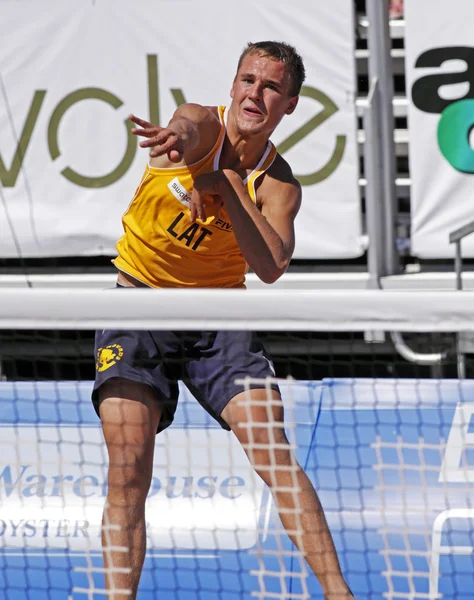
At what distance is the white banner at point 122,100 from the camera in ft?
18.4

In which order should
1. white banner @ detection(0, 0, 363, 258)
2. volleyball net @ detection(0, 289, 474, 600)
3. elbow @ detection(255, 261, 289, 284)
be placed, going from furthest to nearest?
1. white banner @ detection(0, 0, 363, 258)
2. elbow @ detection(255, 261, 289, 284)
3. volleyball net @ detection(0, 289, 474, 600)

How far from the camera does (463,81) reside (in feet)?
18.0

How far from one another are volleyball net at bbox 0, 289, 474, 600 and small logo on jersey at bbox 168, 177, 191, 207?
53 centimetres

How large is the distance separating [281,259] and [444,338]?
3.32 m

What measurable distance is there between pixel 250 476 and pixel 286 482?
53cm

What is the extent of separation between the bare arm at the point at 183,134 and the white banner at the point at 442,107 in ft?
10.3

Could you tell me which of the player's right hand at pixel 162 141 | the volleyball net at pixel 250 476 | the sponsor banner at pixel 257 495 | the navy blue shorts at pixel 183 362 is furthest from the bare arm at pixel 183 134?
the sponsor banner at pixel 257 495

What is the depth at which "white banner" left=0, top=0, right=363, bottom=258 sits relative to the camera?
221 inches

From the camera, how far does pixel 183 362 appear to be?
274cm

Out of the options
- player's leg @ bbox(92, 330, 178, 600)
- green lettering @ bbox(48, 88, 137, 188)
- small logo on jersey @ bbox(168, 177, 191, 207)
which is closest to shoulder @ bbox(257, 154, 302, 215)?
small logo on jersey @ bbox(168, 177, 191, 207)

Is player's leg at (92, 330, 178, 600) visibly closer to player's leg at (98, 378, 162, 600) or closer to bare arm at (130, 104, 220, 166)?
player's leg at (98, 378, 162, 600)

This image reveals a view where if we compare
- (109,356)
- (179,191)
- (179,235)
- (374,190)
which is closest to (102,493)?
(109,356)

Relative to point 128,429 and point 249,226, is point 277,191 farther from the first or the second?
point 128,429

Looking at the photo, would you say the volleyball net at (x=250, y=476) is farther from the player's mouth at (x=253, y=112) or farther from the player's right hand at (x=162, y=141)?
the player's mouth at (x=253, y=112)
